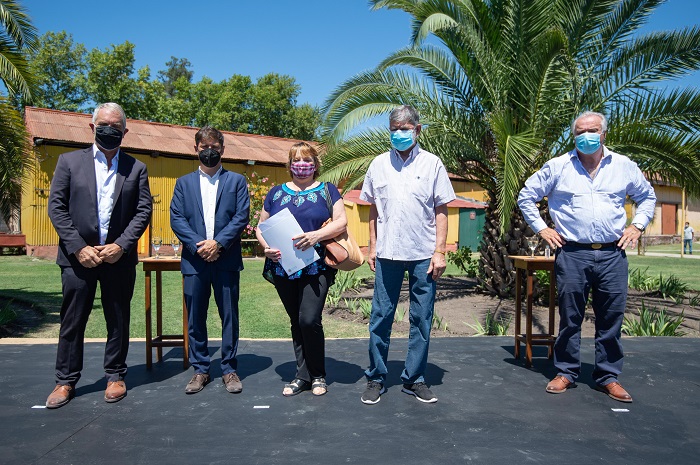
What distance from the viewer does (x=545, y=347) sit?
5.74 meters

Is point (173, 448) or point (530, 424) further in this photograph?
point (530, 424)

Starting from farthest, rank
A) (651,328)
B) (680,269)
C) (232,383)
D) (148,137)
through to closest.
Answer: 1. (148,137)
2. (680,269)
3. (651,328)
4. (232,383)

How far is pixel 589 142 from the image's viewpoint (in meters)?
4.08

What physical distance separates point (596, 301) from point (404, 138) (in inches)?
74.9

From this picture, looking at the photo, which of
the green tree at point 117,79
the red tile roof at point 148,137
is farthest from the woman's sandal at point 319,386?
the green tree at point 117,79

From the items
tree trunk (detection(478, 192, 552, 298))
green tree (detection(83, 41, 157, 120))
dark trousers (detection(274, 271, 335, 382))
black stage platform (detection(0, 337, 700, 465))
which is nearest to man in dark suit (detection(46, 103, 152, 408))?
black stage platform (detection(0, 337, 700, 465))

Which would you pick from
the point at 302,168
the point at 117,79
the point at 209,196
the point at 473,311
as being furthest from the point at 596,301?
the point at 117,79

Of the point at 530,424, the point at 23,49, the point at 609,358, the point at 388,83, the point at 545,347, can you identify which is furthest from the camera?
the point at 388,83

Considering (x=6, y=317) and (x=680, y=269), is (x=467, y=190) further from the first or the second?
(x=6, y=317)

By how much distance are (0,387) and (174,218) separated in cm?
175

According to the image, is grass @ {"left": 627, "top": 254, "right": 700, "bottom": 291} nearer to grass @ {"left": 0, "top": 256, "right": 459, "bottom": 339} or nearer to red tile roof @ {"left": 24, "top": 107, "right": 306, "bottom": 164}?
grass @ {"left": 0, "top": 256, "right": 459, "bottom": 339}

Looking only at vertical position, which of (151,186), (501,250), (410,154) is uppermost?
(151,186)

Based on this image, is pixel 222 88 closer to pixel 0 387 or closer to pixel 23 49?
pixel 23 49

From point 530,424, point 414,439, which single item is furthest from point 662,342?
point 414,439
